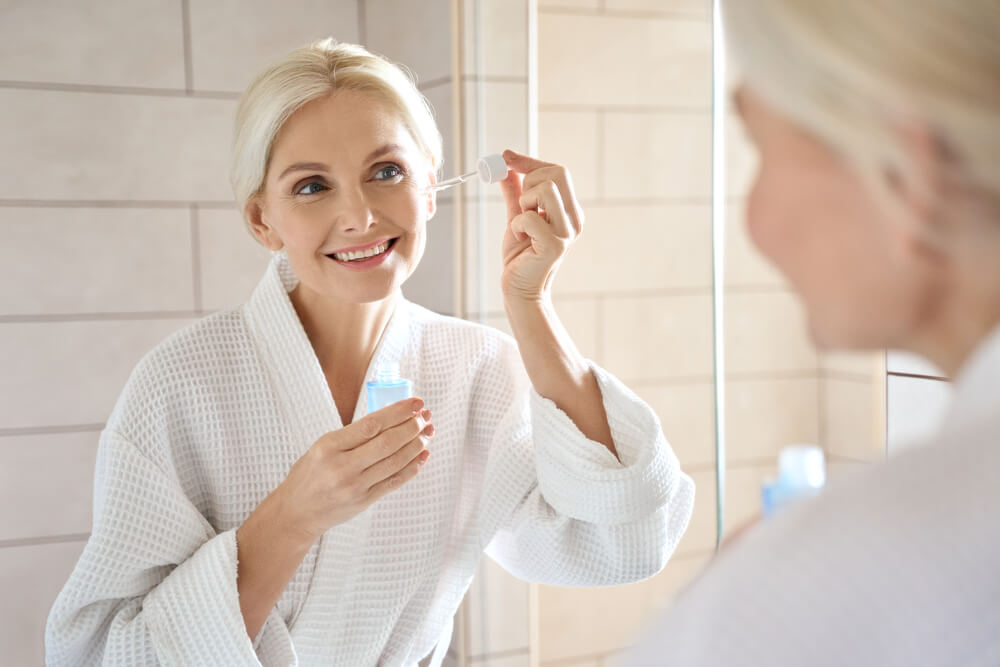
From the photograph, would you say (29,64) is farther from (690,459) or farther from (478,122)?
(690,459)

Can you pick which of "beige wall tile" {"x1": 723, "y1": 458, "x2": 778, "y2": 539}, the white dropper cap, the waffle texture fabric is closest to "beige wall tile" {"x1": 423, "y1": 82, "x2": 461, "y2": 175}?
the white dropper cap

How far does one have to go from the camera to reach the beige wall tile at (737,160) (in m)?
0.92

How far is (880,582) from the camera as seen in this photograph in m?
0.39

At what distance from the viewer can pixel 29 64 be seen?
6.14 ft

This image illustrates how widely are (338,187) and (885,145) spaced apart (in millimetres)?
863

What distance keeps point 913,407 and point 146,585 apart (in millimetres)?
877

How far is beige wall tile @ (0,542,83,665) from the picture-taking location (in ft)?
6.29

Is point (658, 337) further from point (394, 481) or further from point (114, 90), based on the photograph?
point (114, 90)

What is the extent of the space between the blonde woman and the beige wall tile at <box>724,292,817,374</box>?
40 centimetres

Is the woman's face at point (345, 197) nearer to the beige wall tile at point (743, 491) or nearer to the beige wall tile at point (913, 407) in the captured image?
the beige wall tile at point (743, 491)

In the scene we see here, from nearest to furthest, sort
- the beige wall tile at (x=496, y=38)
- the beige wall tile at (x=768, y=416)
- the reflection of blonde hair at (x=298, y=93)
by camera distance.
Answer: the beige wall tile at (x=768, y=416) < the reflection of blonde hair at (x=298, y=93) < the beige wall tile at (x=496, y=38)

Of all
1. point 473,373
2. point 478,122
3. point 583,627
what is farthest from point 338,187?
point 583,627

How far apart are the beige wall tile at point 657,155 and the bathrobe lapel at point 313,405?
374 mm

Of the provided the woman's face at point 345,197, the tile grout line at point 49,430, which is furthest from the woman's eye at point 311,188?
the tile grout line at point 49,430
